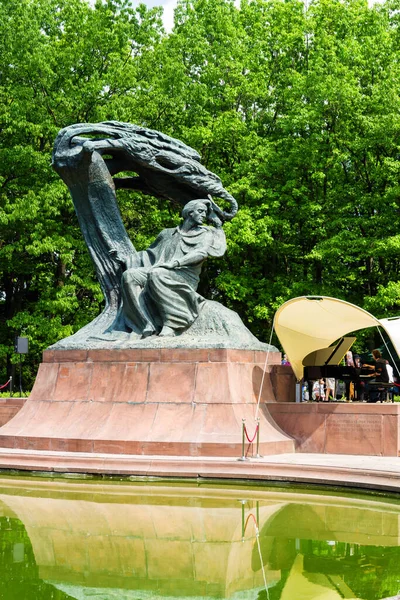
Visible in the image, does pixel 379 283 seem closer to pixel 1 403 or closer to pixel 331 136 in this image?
pixel 331 136

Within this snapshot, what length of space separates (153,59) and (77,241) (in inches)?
308

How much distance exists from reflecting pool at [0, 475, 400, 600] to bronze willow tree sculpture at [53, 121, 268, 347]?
5549 mm

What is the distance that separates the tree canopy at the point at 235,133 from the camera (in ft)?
86.7

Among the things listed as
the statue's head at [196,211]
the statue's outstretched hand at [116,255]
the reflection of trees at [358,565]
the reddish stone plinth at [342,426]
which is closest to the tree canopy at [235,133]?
the statue's outstretched hand at [116,255]

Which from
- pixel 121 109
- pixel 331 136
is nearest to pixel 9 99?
pixel 121 109

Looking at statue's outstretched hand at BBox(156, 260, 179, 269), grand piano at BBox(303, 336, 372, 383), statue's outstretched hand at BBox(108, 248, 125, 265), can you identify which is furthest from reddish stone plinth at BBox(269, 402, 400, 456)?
statue's outstretched hand at BBox(108, 248, 125, 265)

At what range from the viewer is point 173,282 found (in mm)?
14297

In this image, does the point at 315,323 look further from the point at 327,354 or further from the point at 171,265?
the point at 171,265

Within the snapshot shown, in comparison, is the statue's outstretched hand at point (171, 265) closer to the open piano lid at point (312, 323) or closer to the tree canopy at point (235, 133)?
the open piano lid at point (312, 323)

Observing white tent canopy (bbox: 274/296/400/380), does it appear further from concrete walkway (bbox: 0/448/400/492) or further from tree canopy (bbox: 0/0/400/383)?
tree canopy (bbox: 0/0/400/383)

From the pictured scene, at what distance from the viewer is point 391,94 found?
25891 mm

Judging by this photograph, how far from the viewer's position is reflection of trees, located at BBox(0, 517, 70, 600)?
5.67 metres

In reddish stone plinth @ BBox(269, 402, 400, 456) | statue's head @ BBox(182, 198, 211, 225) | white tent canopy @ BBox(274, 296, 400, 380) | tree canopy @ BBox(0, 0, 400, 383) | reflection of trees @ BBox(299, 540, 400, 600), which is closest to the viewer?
reflection of trees @ BBox(299, 540, 400, 600)

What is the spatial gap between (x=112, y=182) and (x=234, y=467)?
263 inches
